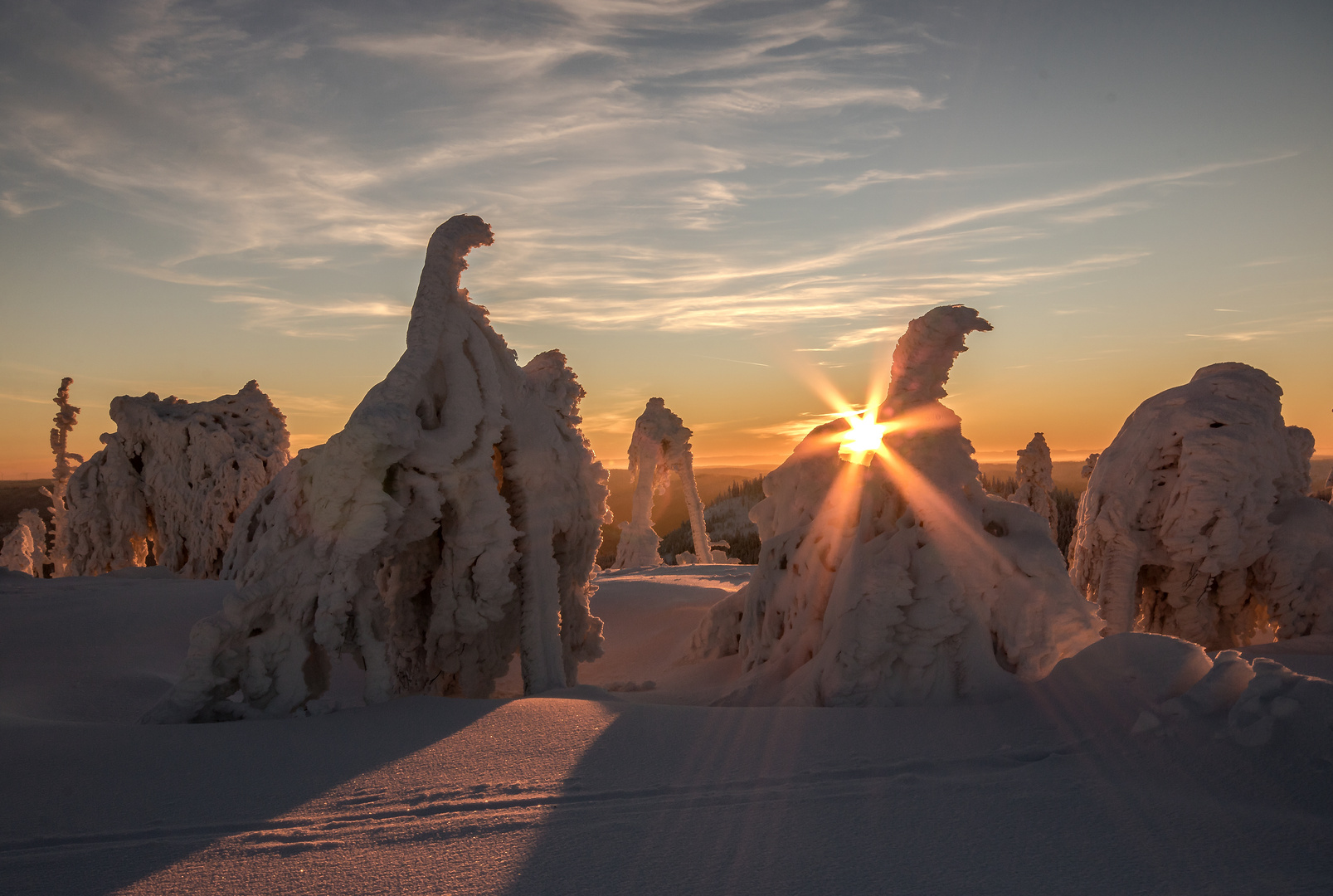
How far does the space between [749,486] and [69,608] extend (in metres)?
47.1

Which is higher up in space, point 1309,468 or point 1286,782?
point 1309,468

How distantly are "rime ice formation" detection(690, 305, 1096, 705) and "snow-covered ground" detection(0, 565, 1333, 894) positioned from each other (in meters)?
0.47

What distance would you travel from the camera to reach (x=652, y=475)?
20047 mm

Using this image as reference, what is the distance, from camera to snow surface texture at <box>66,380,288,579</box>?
12.9m

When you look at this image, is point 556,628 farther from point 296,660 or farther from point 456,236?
point 456,236

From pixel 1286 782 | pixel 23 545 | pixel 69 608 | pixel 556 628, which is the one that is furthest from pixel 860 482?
pixel 23 545

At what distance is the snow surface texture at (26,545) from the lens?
1984cm

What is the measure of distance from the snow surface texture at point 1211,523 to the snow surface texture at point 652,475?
1178 centimetres

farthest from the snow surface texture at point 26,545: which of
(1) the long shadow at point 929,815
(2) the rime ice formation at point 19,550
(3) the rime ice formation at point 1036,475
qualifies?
(3) the rime ice formation at point 1036,475

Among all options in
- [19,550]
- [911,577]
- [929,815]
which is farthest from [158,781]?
[19,550]

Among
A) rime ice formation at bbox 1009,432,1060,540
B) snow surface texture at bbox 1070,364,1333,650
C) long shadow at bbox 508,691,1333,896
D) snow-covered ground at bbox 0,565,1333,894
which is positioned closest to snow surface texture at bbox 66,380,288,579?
snow-covered ground at bbox 0,565,1333,894

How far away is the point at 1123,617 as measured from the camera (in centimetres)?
799

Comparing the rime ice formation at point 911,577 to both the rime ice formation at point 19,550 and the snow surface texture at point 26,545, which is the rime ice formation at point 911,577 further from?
the rime ice formation at point 19,550

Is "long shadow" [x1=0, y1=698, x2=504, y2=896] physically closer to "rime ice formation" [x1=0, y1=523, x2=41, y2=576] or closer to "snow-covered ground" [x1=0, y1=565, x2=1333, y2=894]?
"snow-covered ground" [x1=0, y1=565, x2=1333, y2=894]
